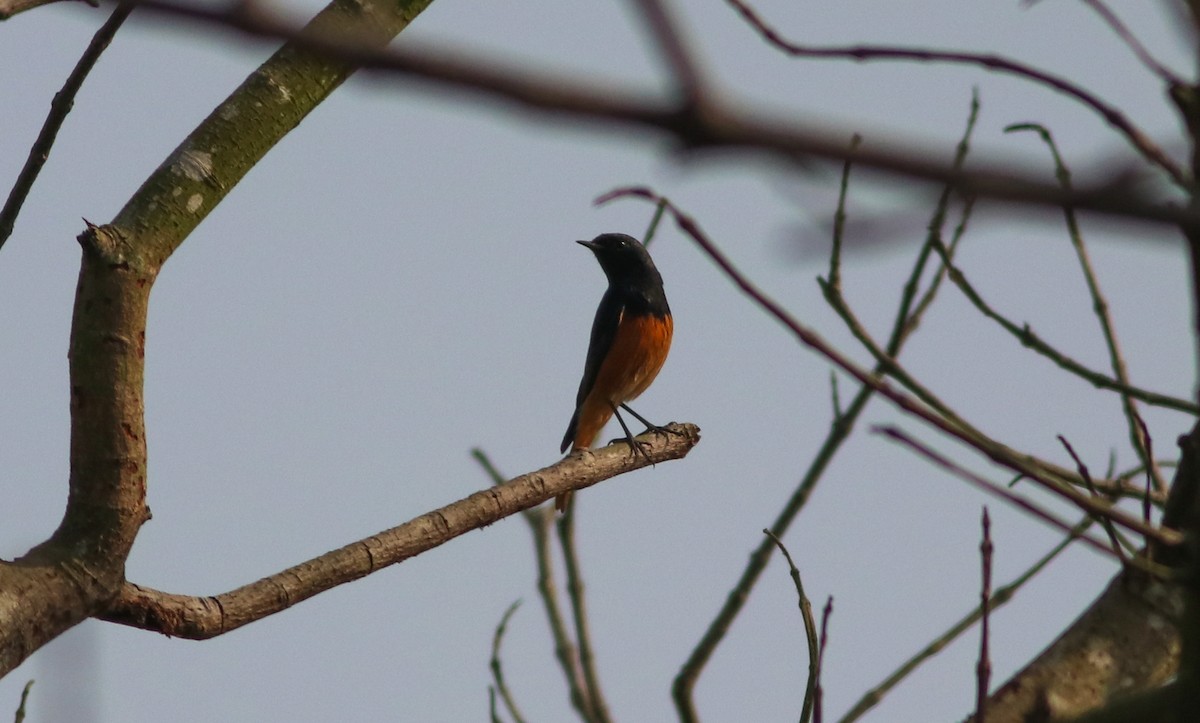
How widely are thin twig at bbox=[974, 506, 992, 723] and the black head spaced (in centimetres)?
936

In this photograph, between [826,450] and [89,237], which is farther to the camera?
[826,450]

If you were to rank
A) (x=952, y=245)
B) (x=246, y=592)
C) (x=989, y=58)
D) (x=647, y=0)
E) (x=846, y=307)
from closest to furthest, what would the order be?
(x=647, y=0), (x=989, y=58), (x=846, y=307), (x=246, y=592), (x=952, y=245)

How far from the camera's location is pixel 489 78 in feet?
2.51

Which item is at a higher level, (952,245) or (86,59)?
(86,59)

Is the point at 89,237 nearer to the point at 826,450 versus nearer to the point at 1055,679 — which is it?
the point at 826,450

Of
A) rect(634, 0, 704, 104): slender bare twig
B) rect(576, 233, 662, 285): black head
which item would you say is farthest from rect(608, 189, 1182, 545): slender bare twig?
rect(576, 233, 662, 285): black head

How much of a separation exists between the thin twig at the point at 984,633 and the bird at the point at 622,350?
26.3ft

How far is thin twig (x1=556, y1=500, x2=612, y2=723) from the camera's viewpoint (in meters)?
3.56

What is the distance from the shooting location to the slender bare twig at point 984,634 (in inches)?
74.8

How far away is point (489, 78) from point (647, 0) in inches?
9.9

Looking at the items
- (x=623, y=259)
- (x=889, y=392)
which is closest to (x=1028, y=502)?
(x=889, y=392)

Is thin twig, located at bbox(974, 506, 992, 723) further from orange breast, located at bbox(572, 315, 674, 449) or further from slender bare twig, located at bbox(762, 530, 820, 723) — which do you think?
orange breast, located at bbox(572, 315, 674, 449)

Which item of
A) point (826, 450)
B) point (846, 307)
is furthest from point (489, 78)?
point (826, 450)

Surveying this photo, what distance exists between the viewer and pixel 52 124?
359 cm
